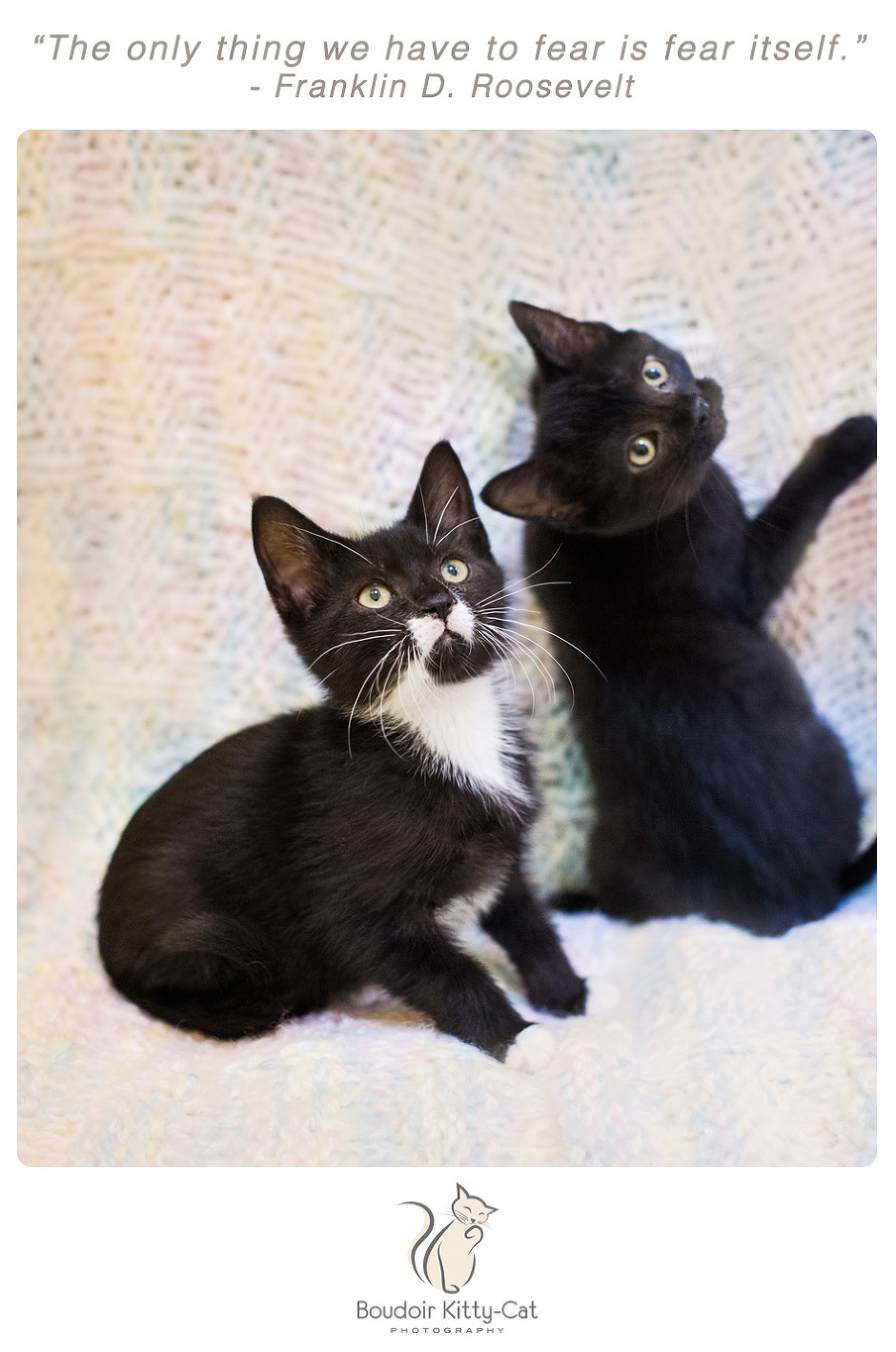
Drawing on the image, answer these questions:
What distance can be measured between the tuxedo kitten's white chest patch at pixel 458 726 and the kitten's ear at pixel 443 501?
15 cm

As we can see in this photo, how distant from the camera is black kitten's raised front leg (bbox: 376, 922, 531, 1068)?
992 millimetres

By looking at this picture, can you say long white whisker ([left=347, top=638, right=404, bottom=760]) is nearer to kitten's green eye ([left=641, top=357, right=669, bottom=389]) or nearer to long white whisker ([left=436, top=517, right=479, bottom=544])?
long white whisker ([left=436, top=517, right=479, bottom=544])

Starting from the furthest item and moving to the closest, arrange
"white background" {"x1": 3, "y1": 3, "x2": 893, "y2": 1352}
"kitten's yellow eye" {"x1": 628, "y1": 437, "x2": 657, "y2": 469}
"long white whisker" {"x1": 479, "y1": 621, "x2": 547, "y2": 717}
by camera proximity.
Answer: "kitten's yellow eye" {"x1": 628, "y1": 437, "x2": 657, "y2": 469}
"long white whisker" {"x1": 479, "y1": 621, "x2": 547, "y2": 717}
"white background" {"x1": 3, "y1": 3, "x2": 893, "y2": 1352}

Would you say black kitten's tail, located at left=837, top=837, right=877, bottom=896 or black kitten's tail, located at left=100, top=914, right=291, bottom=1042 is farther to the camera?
black kitten's tail, located at left=837, top=837, right=877, bottom=896

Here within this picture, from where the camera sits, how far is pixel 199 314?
4.04ft

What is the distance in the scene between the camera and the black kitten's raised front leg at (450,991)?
0.99 meters

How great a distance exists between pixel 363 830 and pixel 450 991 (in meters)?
0.17

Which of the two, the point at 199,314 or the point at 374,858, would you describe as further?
the point at 199,314
